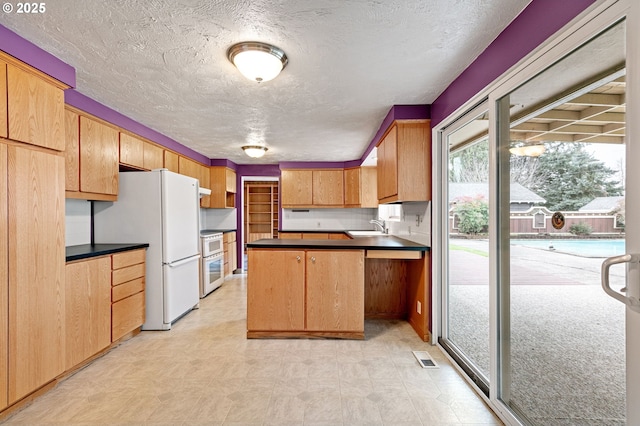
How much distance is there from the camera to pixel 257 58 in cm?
184

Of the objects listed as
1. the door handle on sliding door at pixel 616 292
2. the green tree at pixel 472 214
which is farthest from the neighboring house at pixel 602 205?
the green tree at pixel 472 214

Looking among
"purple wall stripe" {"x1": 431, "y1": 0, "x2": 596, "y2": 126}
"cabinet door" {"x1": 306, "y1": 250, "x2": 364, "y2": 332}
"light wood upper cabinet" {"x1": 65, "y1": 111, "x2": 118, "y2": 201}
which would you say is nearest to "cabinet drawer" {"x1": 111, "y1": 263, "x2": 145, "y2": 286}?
"light wood upper cabinet" {"x1": 65, "y1": 111, "x2": 118, "y2": 201}

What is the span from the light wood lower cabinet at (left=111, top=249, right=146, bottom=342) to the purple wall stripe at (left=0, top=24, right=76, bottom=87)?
59.2 inches

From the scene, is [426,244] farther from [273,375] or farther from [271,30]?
[271,30]

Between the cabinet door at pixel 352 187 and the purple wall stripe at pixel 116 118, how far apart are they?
2.87 m

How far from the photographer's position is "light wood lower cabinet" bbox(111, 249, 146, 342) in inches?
106

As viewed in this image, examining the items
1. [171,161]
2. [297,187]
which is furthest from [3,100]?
[297,187]

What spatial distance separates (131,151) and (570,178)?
3.83 m

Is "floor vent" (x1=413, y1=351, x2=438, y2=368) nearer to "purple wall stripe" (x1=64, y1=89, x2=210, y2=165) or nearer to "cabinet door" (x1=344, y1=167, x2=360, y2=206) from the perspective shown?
"cabinet door" (x1=344, y1=167, x2=360, y2=206)

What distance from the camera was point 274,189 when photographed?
8664 millimetres

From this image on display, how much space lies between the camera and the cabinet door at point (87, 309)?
223 centimetres

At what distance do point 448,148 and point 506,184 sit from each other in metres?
1.03

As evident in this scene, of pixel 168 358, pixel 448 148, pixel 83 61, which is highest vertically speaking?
pixel 83 61

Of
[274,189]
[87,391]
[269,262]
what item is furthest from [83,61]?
[274,189]
